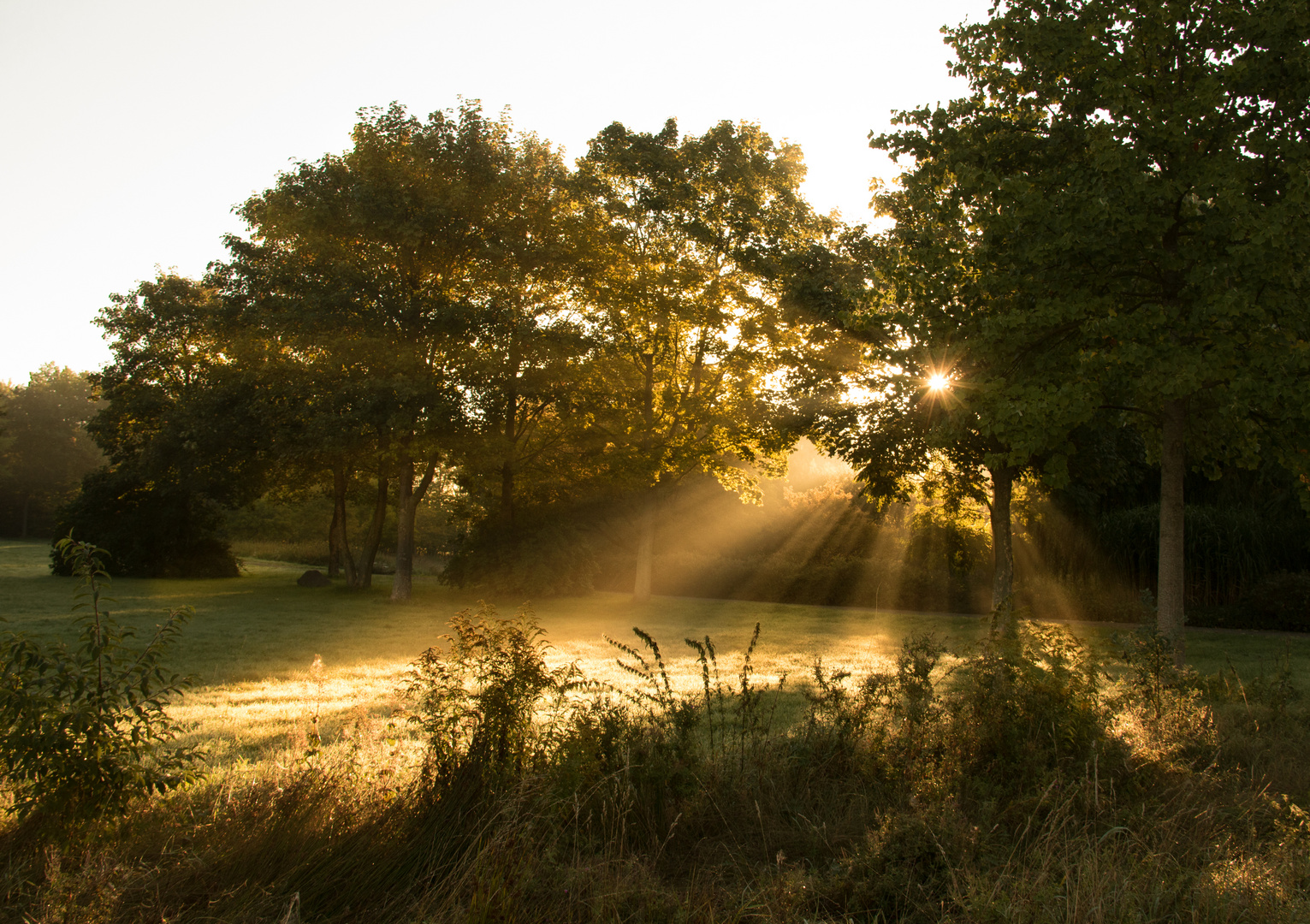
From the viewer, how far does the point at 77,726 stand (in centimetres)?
378

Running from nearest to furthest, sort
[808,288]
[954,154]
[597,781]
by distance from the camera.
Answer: [597,781]
[954,154]
[808,288]

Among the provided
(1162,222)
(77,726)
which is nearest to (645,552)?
(1162,222)

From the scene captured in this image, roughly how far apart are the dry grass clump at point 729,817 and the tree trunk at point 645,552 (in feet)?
65.6

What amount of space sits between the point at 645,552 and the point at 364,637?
38.2 feet

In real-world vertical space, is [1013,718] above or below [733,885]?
above

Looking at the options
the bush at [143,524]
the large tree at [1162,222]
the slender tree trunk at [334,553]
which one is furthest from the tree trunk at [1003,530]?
the bush at [143,524]

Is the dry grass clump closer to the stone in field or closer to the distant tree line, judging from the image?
the distant tree line

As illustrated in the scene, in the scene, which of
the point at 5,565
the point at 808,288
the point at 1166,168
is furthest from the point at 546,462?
the point at 5,565

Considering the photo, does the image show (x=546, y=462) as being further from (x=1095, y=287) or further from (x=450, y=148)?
(x=1095, y=287)

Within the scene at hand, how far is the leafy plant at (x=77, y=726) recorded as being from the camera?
3688 millimetres

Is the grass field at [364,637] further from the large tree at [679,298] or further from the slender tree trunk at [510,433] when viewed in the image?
the large tree at [679,298]

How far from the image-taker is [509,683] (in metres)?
4.87

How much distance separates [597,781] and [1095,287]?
8948mm

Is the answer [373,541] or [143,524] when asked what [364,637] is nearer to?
[373,541]
